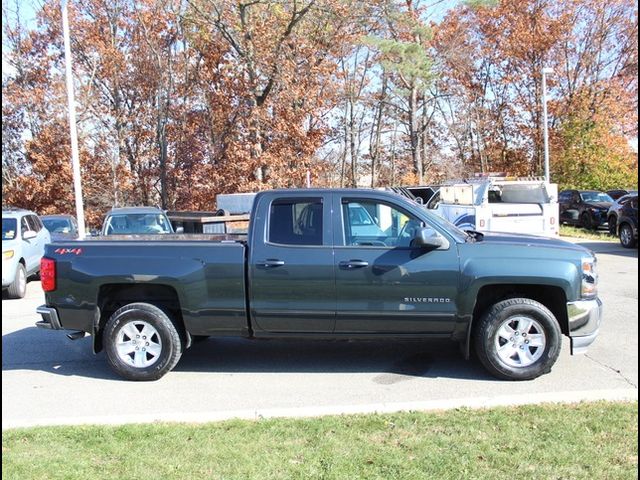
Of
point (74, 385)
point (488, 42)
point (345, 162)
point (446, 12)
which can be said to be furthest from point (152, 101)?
point (74, 385)

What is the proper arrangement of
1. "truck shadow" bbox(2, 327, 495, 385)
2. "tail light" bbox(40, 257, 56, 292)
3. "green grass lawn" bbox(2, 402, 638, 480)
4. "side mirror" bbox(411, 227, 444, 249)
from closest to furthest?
"green grass lawn" bbox(2, 402, 638, 480), "side mirror" bbox(411, 227, 444, 249), "tail light" bbox(40, 257, 56, 292), "truck shadow" bbox(2, 327, 495, 385)

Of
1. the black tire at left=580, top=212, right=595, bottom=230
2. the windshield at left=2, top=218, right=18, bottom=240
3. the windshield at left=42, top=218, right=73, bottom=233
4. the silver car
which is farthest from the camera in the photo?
the black tire at left=580, top=212, right=595, bottom=230

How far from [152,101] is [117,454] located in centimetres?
2892

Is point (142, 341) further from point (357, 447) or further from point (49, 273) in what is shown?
point (357, 447)

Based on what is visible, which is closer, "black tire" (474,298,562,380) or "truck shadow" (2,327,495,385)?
"black tire" (474,298,562,380)

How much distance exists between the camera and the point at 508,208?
44.7ft

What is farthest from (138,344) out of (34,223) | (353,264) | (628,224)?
(628,224)

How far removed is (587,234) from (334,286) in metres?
18.9

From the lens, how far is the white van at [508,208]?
13.4m

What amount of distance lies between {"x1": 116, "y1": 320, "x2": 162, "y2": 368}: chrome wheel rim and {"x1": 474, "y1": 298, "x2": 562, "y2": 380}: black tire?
126 inches

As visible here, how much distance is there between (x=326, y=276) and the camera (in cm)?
557

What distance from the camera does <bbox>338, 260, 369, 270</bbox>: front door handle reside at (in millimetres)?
5527

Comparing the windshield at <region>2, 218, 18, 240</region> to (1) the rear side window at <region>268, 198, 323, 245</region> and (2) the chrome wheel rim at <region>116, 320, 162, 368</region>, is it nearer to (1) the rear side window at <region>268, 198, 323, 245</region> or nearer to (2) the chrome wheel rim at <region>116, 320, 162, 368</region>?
(2) the chrome wheel rim at <region>116, 320, 162, 368</region>

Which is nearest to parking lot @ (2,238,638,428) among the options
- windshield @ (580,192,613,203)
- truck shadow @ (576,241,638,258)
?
truck shadow @ (576,241,638,258)
